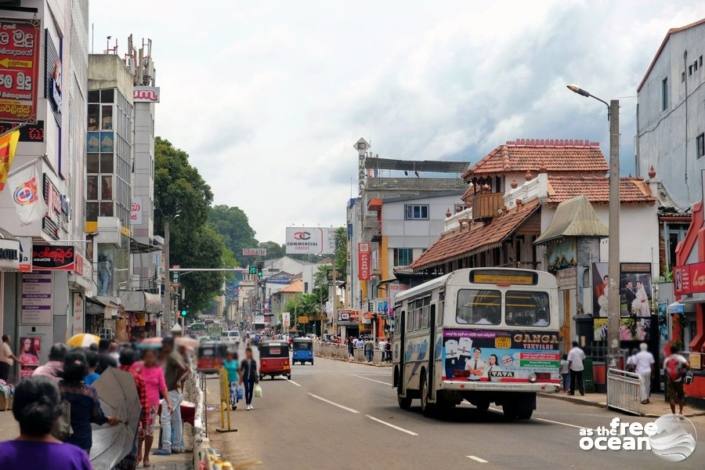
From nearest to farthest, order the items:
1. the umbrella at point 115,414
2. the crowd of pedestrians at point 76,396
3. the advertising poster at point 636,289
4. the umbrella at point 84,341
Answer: the crowd of pedestrians at point 76,396 < the umbrella at point 84,341 < the umbrella at point 115,414 < the advertising poster at point 636,289

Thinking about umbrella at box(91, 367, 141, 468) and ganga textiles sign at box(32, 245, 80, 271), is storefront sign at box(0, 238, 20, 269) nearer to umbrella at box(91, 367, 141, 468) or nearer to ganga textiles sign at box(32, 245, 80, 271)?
ganga textiles sign at box(32, 245, 80, 271)

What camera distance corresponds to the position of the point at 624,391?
28438 mm

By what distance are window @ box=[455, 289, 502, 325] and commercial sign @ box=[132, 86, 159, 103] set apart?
2339 inches

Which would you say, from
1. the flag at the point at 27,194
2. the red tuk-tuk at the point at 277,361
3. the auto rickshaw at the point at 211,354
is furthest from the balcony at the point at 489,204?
the auto rickshaw at the point at 211,354

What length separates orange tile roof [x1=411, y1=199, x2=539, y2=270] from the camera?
4731 centimetres

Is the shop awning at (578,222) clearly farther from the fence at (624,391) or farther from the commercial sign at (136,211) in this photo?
the commercial sign at (136,211)

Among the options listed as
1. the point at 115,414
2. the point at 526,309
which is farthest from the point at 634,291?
the point at 115,414

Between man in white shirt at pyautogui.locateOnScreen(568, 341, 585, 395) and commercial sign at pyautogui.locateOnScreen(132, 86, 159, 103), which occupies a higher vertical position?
commercial sign at pyautogui.locateOnScreen(132, 86, 159, 103)

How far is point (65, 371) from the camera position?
32.4ft

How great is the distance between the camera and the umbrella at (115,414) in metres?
9.74

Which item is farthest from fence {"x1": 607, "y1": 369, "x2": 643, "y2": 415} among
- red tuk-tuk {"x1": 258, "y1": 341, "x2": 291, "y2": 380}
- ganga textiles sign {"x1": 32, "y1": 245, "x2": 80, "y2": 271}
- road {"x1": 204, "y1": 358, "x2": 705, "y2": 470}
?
red tuk-tuk {"x1": 258, "y1": 341, "x2": 291, "y2": 380}

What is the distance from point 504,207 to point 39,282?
3178 centimetres

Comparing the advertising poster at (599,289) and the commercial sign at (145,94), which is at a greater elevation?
the commercial sign at (145,94)

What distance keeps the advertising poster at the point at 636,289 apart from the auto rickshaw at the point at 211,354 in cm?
3236
